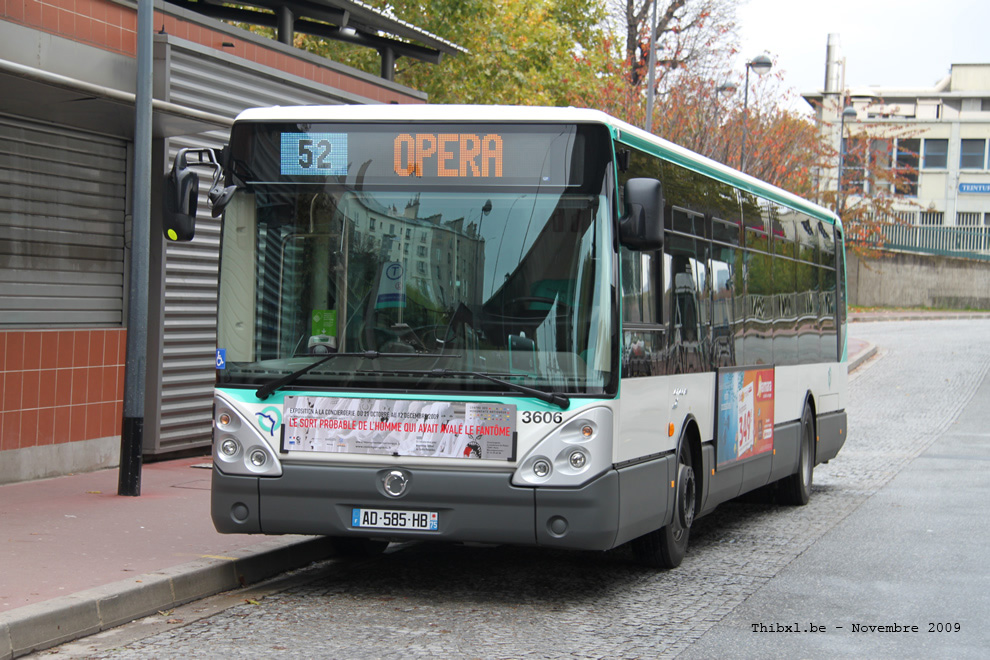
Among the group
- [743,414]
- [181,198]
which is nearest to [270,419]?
[181,198]

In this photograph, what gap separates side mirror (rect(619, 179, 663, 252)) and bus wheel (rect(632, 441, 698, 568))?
191cm

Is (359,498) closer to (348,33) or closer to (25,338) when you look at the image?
(25,338)

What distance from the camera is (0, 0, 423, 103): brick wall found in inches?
421

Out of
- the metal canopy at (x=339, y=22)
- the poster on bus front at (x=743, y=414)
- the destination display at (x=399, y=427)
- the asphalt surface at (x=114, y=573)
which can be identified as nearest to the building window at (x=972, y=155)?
the metal canopy at (x=339, y=22)

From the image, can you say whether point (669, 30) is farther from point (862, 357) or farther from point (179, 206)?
point (179, 206)

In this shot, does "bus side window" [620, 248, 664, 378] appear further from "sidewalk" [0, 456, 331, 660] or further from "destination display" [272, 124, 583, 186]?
"sidewalk" [0, 456, 331, 660]

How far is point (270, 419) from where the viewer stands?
7.44 meters

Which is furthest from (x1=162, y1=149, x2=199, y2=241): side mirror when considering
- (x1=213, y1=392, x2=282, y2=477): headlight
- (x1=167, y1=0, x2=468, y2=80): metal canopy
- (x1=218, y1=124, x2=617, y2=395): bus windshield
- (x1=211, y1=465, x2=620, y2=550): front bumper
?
(x1=167, y1=0, x2=468, y2=80): metal canopy

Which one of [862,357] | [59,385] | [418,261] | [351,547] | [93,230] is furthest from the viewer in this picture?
[862,357]

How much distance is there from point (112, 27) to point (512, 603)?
7.09m

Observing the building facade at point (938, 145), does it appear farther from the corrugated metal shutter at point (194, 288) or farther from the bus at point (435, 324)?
the bus at point (435, 324)

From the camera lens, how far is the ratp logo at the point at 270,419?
7.42m

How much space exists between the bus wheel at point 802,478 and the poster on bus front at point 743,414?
1.37m

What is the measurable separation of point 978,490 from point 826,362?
6.62ft
